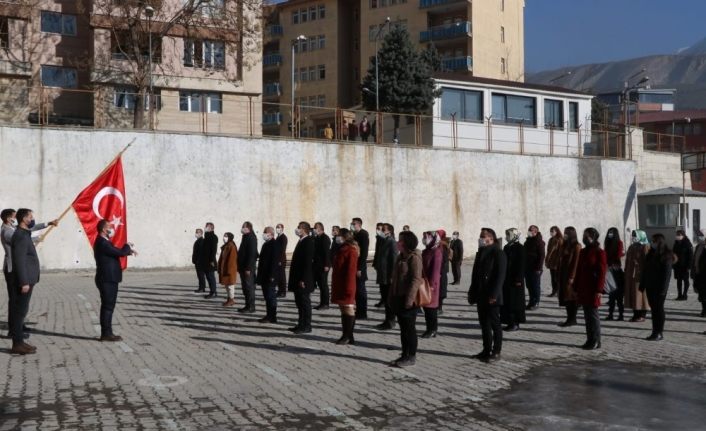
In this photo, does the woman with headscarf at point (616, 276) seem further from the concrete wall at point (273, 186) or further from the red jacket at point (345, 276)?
the concrete wall at point (273, 186)

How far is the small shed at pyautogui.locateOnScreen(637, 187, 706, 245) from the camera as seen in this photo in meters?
42.9

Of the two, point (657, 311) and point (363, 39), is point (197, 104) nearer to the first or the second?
point (363, 39)

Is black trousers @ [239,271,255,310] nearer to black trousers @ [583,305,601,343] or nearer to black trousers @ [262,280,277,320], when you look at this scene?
black trousers @ [262,280,277,320]

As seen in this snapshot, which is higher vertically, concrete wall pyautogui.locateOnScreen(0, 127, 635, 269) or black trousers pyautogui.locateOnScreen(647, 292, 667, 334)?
concrete wall pyautogui.locateOnScreen(0, 127, 635, 269)

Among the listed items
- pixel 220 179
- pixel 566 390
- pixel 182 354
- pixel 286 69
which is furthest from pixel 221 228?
pixel 286 69

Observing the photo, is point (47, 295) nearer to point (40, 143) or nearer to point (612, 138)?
point (40, 143)

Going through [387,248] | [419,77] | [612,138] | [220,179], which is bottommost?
[387,248]

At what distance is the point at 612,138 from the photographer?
44.5 metres

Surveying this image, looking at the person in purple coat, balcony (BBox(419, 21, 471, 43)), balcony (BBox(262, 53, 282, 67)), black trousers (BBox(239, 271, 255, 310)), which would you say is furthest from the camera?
balcony (BBox(262, 53, 282, 67))

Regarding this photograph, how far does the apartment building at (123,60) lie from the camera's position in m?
42.9

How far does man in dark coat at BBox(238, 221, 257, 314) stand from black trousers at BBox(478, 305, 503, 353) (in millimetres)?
6652

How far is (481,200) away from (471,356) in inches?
1071

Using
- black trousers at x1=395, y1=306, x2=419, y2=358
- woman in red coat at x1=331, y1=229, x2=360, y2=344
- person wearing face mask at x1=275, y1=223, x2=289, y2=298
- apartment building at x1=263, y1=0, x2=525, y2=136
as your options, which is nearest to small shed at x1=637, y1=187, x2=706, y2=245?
apartment building at x1=263, y1=0, x2=525, y2=136

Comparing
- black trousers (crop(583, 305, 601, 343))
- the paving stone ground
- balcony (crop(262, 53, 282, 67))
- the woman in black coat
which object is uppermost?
balcony (crop(262, 53, 282, 67))
